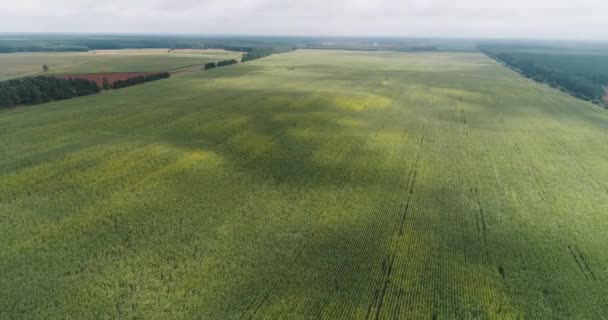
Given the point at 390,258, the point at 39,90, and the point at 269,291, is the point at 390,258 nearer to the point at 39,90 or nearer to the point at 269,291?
the point at 269,291

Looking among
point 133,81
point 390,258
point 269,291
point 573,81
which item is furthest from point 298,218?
point 573,81

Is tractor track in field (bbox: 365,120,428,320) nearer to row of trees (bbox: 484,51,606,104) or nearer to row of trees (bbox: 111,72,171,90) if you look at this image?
row of trees (bbox: 111,72,171,90)

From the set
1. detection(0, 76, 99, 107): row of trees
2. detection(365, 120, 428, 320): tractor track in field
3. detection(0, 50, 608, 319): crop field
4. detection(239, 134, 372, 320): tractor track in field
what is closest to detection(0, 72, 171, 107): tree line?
detection(0, 76, 99, 107): row of trees

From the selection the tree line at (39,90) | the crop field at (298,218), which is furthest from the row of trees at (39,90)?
the crop field at (298,218)

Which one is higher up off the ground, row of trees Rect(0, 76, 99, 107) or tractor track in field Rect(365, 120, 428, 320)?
row of trees Rect(0, 76, 99, 107)

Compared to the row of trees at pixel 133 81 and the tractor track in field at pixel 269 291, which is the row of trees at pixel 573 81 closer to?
the tractor track in field at pixel 269 291
